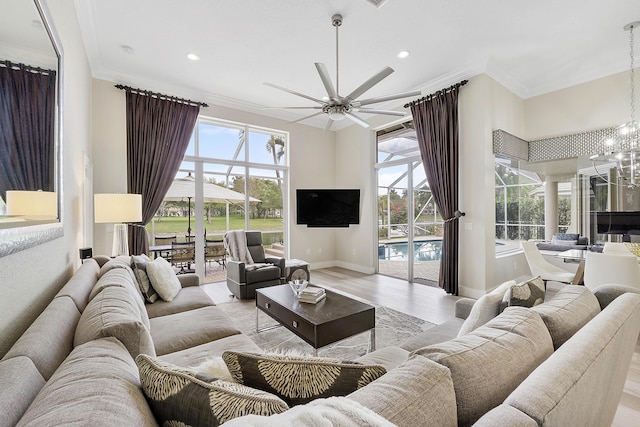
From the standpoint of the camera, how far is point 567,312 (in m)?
1.20

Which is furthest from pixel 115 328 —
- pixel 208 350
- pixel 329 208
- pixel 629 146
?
pixel 629 146

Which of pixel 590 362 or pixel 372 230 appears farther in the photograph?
pixel 372 230

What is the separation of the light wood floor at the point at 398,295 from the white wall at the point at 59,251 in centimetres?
216

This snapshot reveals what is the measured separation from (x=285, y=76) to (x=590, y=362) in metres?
4.43

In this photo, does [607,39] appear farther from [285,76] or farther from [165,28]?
[165,28]

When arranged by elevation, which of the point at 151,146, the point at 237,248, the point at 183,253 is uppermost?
the point at 151,146

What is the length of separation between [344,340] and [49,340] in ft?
6.84

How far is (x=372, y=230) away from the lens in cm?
569

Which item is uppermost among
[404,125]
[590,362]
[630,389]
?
[404,125]

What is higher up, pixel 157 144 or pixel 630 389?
pixel 157 144

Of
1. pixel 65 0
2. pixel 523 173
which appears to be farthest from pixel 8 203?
pixel 523 173

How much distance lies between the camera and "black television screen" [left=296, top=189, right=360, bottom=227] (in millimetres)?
5770

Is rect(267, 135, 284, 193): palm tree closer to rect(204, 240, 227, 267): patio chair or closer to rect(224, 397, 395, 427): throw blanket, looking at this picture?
rect(204, 240, 227, 267): patio chair

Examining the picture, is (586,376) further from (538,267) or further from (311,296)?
(538,267)
